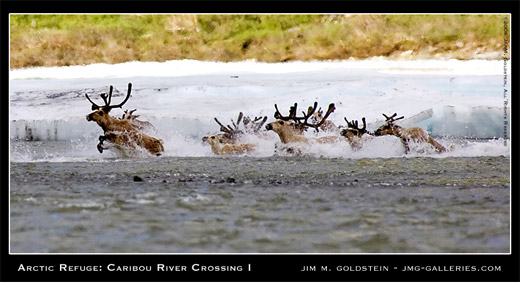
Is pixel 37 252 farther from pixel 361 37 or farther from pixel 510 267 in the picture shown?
pixel 361 37

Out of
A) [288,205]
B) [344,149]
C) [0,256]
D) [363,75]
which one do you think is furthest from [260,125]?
[0,256]

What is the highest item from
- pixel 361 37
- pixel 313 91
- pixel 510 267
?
pixel 361 37

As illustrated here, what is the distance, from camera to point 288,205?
580 centimetres

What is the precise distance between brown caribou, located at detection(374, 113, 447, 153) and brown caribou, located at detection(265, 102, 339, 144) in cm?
59

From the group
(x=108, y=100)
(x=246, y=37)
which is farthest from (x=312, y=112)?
(x=108, y=100)

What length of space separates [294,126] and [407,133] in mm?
1361

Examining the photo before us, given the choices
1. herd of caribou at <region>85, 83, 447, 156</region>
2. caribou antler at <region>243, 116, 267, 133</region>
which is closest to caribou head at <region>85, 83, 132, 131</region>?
herd of caribou at <region>85, 83, 447, 156</region>

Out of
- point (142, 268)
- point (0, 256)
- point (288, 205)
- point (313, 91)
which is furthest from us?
point (313, 91)

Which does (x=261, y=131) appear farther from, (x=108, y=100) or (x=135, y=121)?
(x=108, y=100)

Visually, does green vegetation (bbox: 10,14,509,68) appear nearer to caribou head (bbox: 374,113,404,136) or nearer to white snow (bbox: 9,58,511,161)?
white snow (bbox: 9,58,511,161)

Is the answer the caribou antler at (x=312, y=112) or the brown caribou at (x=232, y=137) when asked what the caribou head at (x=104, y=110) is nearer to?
the brown caribou at (x=232, y=137)

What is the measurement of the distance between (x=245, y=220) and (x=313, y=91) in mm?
2994

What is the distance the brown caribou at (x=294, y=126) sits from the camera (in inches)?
345

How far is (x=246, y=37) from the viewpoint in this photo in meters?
7.24
